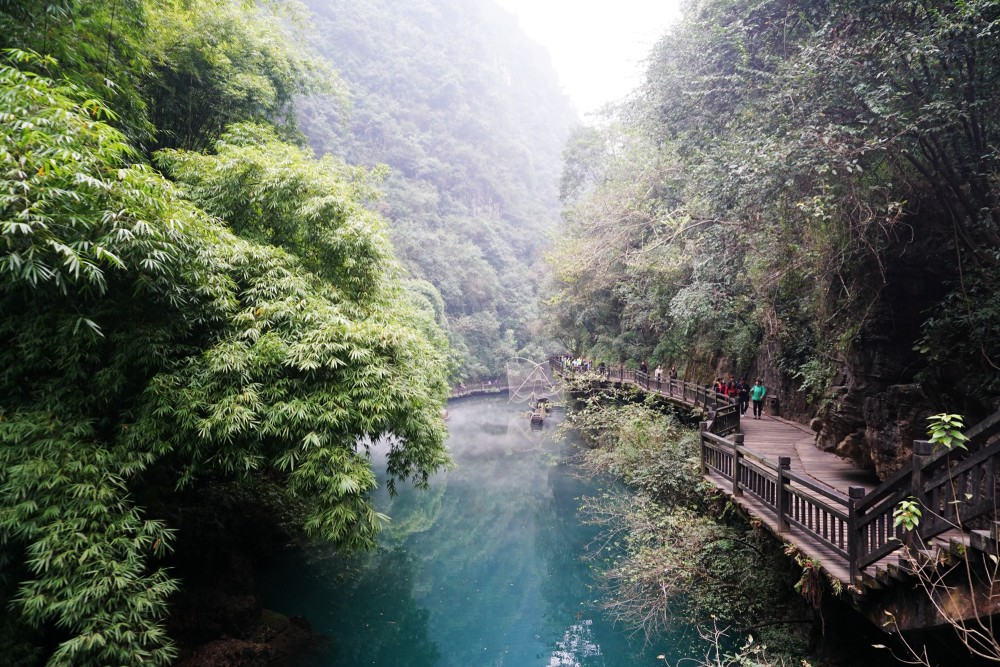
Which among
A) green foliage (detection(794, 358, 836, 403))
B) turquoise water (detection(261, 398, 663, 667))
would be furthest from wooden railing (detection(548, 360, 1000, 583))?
turquoise water (detection(261, 398, 663, 667))

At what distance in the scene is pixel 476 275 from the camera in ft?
139

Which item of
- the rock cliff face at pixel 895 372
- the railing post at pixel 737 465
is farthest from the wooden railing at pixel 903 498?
the rock cliff face at pixel 895 372

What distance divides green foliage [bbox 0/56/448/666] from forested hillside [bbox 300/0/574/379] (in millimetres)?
28126

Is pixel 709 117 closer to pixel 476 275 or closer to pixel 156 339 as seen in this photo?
pixel 156 339

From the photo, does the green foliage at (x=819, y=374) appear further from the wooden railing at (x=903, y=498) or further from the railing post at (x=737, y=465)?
the wooden railing at (x=903, y=498)

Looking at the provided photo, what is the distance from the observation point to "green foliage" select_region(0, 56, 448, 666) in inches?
170

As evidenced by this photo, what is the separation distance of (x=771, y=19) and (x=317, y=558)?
1293 centimetres

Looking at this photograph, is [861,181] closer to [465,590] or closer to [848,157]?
[848,157]

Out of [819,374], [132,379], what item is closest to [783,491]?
[819,374]

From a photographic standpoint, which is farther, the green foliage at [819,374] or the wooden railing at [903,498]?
the green foliage at [819,374]

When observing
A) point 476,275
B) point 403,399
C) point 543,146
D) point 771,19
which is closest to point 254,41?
point 403,399

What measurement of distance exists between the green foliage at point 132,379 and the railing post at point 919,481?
4.89 m

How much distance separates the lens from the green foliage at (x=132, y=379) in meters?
4.32

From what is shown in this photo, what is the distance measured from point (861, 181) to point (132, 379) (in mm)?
8759
